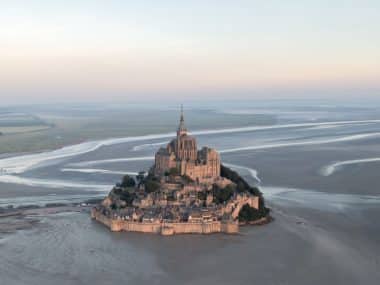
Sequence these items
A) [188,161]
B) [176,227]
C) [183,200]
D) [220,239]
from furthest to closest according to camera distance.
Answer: [188,161], [183,200], [176,227], [220,239]

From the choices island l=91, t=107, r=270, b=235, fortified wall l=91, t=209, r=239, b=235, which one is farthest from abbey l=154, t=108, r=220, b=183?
fortified wall l=91, t=209, r=239, b=235

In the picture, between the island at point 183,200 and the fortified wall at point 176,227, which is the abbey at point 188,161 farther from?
the fortified wall at point 176,227

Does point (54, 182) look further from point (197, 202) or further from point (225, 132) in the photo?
point (225, 132)

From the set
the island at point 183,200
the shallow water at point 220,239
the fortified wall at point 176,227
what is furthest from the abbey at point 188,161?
the fortified wall at point 176,227

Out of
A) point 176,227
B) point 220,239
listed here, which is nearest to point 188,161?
point 176,227

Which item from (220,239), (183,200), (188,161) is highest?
(188,161)

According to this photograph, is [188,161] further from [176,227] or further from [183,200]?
[176,227]
